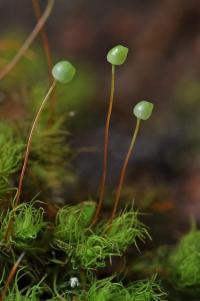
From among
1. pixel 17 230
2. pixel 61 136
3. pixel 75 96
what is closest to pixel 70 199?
pixel 61 136

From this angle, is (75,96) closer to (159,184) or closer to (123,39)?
(123,39)

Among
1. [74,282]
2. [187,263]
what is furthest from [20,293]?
[187,263]

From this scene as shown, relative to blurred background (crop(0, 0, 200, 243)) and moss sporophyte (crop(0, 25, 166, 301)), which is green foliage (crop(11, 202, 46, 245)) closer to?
moss sporophyte (crop(0, 25, 166, 301))

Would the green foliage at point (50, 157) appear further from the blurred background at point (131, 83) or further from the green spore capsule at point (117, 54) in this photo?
the green spore capsule at point (117, 54)

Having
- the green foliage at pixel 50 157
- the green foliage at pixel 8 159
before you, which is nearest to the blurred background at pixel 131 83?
the green foliage at pixel 50 157

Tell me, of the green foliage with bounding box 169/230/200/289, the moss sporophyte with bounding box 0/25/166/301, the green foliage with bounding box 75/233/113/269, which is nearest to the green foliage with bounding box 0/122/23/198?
the moss sporophyte with bounding box 0/25/166/301

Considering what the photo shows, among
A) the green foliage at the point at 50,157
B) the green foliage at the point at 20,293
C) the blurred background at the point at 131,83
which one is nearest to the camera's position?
the green foliage at the point at 20,293
